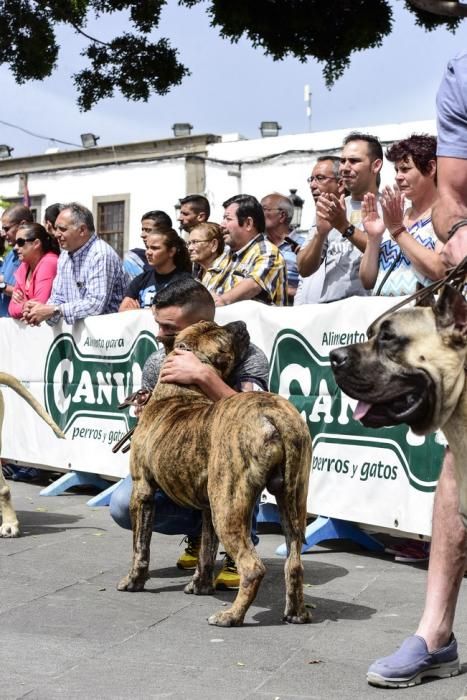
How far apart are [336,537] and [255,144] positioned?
96.7 feet

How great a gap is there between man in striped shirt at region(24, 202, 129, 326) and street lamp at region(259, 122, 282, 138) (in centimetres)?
2957

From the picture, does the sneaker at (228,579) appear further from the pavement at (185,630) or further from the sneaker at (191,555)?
the sneaker at (191,555)

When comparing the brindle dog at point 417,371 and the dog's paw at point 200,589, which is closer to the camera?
the brindle dog at point 417,371

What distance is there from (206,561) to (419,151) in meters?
2.95

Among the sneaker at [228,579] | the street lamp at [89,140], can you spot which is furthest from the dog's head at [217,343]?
the street lamp at [89,140]

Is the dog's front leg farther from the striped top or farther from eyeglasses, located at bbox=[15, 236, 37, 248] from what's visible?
eyeglasses, located at bbox=[15, 236, 37, 248]

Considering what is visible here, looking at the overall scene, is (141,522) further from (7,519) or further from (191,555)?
(7,519)

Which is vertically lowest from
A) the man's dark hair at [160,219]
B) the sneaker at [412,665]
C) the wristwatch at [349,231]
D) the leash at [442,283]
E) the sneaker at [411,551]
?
the sneaker at [411,551]

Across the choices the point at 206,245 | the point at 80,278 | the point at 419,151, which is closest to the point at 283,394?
the point at 419,151

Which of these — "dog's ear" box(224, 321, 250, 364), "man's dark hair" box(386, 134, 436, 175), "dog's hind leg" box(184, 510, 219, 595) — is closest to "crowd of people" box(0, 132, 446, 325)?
"man's dark hair" box(386, 134, 436, 175)

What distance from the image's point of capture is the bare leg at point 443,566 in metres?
4.13

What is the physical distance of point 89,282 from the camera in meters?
9.71

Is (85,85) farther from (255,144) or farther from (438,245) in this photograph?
(255,144)

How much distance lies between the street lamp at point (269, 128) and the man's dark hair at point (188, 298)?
110 ft
